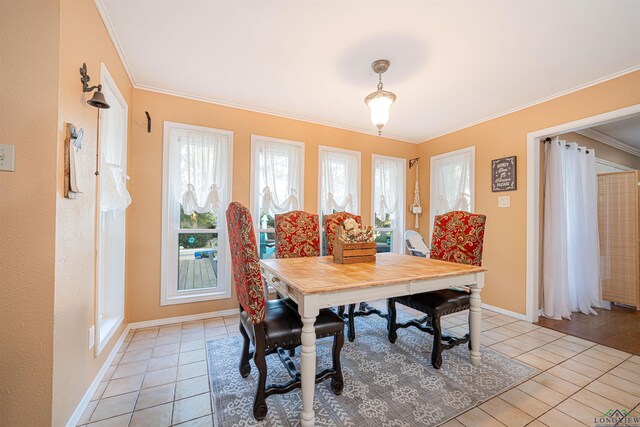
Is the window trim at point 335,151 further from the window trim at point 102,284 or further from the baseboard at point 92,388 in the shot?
the baseboard at point 92,388

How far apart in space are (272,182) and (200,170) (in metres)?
0.88

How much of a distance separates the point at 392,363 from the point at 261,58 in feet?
9.41

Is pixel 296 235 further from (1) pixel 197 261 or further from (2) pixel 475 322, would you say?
(2) pixel 475 322

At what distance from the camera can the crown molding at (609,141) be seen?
3725 millimetres

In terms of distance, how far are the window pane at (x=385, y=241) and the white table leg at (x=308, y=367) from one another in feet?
10.6

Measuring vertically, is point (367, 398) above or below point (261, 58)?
below

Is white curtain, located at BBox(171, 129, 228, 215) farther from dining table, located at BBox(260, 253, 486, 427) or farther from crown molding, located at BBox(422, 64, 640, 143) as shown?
crown molding, located at BBox(422, 64, 640, 143)

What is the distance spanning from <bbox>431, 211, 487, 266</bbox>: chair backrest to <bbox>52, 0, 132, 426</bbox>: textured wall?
287 cm

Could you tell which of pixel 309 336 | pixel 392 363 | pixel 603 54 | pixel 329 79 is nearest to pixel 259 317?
pixel 309 336

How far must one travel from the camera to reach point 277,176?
3.45 meters

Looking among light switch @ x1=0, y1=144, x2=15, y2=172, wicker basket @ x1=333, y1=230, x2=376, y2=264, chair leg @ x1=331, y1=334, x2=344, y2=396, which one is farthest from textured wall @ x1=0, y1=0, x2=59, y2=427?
wicker basket @ x1=333, y1=230, x2=376, y2=264

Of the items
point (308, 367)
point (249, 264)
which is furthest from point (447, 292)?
point (249, 264)

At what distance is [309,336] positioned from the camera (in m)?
1.39

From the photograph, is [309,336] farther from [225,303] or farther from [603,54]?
[603,54]
